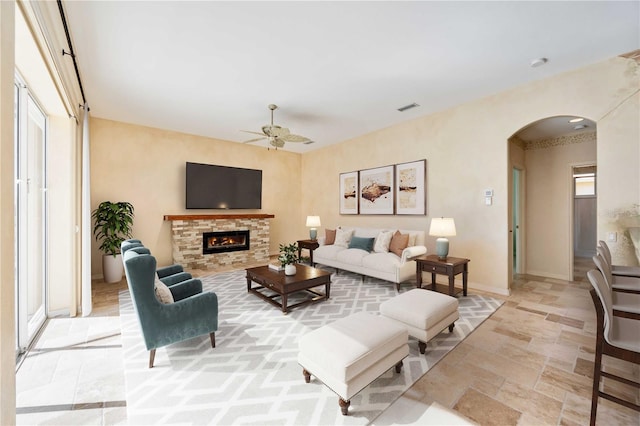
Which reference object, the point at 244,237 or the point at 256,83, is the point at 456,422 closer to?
the point at 256,83

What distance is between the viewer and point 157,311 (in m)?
2.17

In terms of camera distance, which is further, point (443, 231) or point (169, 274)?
point (443, 231)

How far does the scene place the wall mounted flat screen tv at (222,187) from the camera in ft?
19.3

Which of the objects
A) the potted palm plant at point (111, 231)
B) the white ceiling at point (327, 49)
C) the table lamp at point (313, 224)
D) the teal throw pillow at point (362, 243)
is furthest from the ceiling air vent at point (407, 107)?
the potted palm plant at point (111, 231)

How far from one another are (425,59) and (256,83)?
213 centimetres

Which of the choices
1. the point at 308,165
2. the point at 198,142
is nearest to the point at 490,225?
the point at 308,165

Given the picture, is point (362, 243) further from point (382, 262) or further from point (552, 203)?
point (552, 203)

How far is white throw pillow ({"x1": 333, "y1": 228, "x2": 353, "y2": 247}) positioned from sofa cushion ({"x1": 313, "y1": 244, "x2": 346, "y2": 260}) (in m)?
0.10

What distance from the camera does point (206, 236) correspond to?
19.7ft

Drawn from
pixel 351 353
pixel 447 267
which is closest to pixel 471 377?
pixel 351 353

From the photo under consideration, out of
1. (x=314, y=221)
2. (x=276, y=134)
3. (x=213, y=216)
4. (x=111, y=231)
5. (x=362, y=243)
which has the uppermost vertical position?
(x=276, y=134)

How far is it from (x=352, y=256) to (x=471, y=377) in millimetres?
2831

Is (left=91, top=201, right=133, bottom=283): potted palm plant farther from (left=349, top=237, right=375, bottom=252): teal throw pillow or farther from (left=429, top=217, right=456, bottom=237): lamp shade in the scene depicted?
(left=429, top=217, right=456, bottom=237): lamp shade

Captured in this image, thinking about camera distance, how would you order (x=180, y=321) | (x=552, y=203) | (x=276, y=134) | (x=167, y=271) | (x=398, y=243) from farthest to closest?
(x=552, y=203) < (x=398, y=243) < (x=276, y=134) < (x=167, y=271) < (x=180, y=321)
